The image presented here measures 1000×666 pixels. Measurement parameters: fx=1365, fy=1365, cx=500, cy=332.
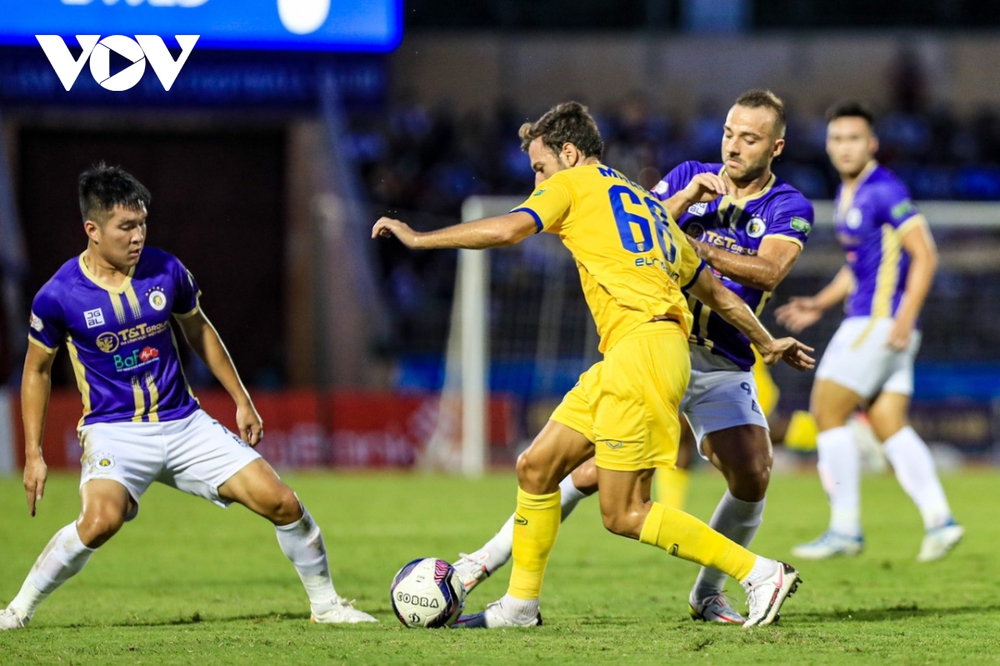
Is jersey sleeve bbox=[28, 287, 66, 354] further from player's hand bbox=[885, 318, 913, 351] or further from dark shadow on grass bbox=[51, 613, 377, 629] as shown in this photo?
player's hand bbox=[885, 318, 913, 351]

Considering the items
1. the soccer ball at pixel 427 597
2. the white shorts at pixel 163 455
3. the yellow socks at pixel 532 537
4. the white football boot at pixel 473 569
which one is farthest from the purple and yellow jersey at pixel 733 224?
the white shorts at pixel 163 455

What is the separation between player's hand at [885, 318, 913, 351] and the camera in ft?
26.6

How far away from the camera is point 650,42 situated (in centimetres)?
2366

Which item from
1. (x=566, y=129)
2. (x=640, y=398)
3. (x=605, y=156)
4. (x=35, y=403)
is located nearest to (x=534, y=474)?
(x=640, y=398)

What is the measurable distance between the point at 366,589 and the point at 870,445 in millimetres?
8462

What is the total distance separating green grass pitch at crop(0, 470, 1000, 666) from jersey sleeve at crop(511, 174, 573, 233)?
5.00 ft

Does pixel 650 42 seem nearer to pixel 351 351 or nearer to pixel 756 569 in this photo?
pixel 351 351

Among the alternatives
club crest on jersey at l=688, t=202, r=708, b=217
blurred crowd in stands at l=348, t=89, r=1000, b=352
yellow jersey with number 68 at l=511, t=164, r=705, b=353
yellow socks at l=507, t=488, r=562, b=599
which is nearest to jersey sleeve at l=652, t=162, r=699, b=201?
club crest on jersey at l=688, t=202, r=708, b=217

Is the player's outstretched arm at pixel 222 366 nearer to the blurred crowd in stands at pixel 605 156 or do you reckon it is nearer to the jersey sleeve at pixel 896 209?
the jersey sleeve at pixel 896 209

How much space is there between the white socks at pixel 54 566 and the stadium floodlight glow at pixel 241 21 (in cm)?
595

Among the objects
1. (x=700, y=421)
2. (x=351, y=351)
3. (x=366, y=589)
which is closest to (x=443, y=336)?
(x=351, y=351)

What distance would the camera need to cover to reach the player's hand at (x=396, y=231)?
16.0 ft

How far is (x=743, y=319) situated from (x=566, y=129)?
3.32 feet

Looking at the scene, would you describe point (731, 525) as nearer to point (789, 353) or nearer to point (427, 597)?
point (789, 353)
